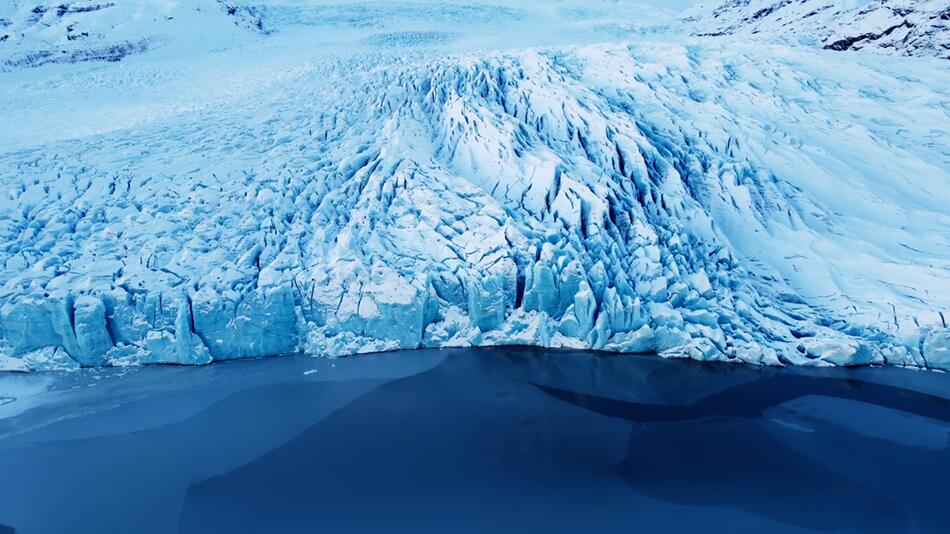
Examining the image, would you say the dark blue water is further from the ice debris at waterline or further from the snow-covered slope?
the snow-covered slope

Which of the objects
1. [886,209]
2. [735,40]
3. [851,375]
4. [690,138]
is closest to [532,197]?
[690,138]

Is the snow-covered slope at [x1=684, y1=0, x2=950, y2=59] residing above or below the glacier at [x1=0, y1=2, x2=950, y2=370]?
above

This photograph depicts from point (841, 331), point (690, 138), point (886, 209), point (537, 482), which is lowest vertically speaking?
point (537, 482)

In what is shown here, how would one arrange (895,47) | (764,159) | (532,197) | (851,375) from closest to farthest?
(851,375)
(532,197)
(764,159)
(895,47)

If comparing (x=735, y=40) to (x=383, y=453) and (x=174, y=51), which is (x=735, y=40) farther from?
(x=174, y=51)

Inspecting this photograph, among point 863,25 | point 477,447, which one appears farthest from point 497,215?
point 863,25

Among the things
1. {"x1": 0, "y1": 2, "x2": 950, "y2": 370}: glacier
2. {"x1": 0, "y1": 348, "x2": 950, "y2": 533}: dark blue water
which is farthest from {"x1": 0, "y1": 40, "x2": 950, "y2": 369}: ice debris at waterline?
{"x1": 0, "y1": 348, "x2": 950, "y2": 533}: dark blue water

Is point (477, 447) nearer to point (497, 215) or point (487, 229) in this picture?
point (487, 229)
